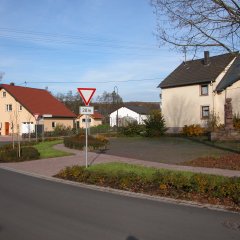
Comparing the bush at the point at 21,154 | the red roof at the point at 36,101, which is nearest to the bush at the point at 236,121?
the bush at the point at 21,154

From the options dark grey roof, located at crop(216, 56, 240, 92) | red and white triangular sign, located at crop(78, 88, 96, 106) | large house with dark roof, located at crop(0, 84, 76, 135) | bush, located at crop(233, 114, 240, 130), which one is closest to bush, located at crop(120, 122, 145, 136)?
dark grey roof, located at crop(216, 56, 240, 92)

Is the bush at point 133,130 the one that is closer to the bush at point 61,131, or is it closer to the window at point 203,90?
the window at point 203,90

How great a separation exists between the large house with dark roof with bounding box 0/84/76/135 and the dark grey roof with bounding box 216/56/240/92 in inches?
954

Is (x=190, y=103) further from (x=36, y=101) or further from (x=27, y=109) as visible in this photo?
(x=36, y=101)

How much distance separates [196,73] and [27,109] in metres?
23.5

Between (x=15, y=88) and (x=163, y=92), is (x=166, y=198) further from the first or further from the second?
(x=15, y=88)

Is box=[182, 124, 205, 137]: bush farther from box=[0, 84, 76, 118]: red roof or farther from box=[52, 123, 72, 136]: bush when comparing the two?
box=[0, 84, 76, 118]: red roof

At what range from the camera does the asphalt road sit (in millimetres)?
6965

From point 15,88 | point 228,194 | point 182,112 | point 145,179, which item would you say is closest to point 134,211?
point 228,194

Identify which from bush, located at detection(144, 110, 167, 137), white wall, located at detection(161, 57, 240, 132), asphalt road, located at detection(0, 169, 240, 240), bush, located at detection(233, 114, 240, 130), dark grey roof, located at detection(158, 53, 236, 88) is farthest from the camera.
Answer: dark grey roof, located at detection(158, 53, 236, 88)

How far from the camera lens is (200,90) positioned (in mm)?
45469

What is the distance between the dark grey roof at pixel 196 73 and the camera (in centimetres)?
4432

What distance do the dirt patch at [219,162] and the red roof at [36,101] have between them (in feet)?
134

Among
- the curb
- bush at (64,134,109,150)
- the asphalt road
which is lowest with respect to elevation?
the curb
